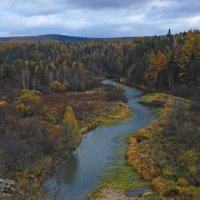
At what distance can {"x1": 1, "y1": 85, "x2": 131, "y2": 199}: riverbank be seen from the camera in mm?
40312

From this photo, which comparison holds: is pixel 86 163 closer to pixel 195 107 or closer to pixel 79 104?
pixel 195 107

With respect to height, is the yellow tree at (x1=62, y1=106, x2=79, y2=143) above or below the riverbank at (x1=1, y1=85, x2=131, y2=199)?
above

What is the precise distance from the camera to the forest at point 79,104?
4275 cm

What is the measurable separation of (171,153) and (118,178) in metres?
8.84

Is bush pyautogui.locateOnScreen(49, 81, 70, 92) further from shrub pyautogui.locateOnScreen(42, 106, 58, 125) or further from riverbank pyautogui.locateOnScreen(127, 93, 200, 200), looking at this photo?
riverbank pyautogui.locateOnScreen(127, 93, 200, 200)

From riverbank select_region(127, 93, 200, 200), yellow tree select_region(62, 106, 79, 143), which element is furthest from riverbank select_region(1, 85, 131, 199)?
riverbank select_region(127, 93, 200, 200)

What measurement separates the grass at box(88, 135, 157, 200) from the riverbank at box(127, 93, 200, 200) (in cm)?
74

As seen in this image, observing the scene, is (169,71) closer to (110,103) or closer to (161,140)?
(110,103)

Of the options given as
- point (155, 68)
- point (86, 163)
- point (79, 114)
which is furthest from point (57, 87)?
point (86, 163)

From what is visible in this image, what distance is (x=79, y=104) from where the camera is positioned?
268 ft

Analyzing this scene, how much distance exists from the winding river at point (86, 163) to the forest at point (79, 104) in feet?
4.70

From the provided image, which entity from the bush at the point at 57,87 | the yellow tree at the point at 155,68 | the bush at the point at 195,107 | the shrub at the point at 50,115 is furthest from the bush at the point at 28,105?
the yellow tree at the point at 155,68

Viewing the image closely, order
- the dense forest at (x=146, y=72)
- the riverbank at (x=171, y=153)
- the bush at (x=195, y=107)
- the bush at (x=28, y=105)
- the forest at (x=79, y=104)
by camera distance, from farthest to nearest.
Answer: the dense forest at (x=146, y=72) → the bush at (x=195, y=107) → the bush at (x=28, y=105) → the forest at (x=79, y=104) → the riverbank at (x=171, y=153)

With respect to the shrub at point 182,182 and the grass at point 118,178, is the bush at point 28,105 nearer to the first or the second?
the grass at point 118,178
